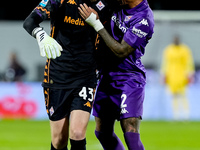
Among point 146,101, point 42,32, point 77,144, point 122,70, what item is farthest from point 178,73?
point 42,32

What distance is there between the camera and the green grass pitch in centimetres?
857

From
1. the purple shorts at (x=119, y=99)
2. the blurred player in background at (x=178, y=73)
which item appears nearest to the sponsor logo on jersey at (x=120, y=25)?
the purple shorts at (x=119, y=99)

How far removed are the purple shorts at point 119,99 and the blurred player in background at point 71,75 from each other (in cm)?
23

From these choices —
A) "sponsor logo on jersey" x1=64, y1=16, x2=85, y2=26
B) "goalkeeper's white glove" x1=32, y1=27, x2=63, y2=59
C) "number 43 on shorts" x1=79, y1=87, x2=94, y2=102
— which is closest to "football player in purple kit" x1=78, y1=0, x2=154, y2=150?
"sponsor logo on jersey" x1=64, y1=16, x2=85, y2=26

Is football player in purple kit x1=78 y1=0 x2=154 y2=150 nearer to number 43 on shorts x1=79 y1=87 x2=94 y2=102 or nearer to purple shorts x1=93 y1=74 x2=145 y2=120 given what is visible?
purple shorts x1=93 y1=74 x2=145 y2=120

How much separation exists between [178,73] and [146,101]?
1210mm

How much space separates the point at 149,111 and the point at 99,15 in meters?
8.25

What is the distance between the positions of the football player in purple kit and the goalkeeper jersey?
0.15m

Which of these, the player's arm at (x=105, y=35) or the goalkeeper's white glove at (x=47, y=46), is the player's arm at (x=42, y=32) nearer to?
the goalkeeper's white glove at (x=47, y=46)

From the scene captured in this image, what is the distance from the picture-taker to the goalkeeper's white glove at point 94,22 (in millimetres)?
5121

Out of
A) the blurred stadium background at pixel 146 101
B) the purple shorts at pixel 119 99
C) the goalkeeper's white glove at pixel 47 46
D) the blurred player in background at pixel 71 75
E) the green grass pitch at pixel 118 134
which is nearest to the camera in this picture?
the goalkeeper's white glove at pixel 47 46

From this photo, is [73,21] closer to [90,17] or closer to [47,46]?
[90,17]

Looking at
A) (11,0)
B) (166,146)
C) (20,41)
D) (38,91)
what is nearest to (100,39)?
(166,146)

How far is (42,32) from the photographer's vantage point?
16.0 ft
